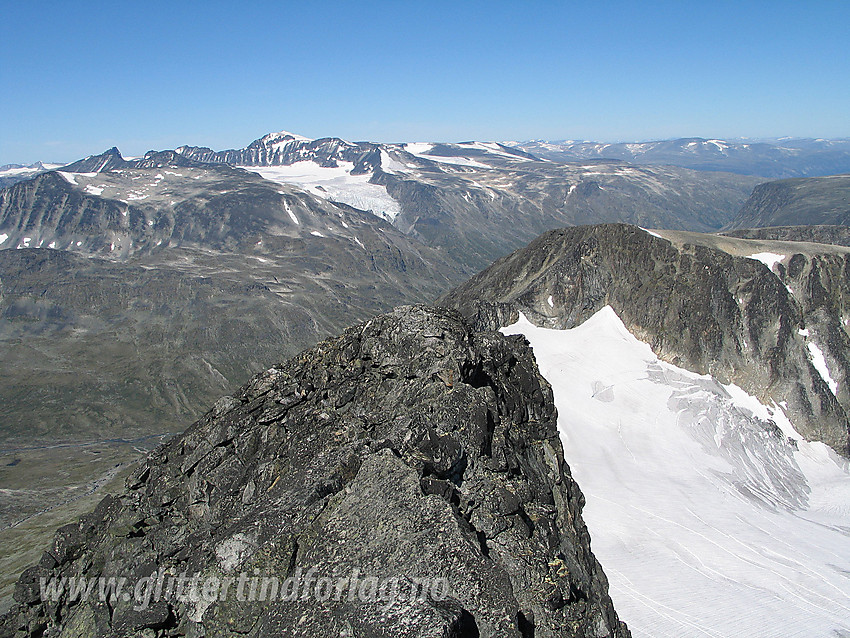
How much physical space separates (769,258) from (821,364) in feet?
81.2

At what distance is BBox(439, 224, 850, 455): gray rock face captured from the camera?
89500 millimetres

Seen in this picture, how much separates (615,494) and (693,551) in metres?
10.2

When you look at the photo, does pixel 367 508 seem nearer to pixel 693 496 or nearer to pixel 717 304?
pixel 693 496

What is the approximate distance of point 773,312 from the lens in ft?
317

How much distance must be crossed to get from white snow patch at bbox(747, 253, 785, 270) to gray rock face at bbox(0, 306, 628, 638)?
330 ft

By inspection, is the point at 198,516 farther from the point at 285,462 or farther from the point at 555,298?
the point at 555,298

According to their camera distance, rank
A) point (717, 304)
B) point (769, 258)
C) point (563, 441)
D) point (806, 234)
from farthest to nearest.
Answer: point (806, 234) < point (769, 258) < point (717, 304) < point (563, 441)

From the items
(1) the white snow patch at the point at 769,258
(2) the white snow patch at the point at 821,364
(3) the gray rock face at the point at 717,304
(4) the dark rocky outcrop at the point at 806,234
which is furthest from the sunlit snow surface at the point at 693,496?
(4) the dark rocky outcrop at the point at 806,234

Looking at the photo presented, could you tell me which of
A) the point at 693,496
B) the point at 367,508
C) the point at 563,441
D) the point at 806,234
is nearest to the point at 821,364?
the point at 693,496

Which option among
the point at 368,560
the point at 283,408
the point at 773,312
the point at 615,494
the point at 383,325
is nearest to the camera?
the point at 368,560

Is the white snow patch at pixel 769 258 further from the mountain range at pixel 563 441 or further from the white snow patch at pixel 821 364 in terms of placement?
the white snow patch at pixel 821 364

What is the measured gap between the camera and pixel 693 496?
63844 mm

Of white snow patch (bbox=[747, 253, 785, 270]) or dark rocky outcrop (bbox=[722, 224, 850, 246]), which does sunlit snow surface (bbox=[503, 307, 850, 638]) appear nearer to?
white snow patch (bbox=[747, 253, 785, 270])

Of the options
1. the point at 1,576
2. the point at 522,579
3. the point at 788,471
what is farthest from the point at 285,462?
the point at 788,471
